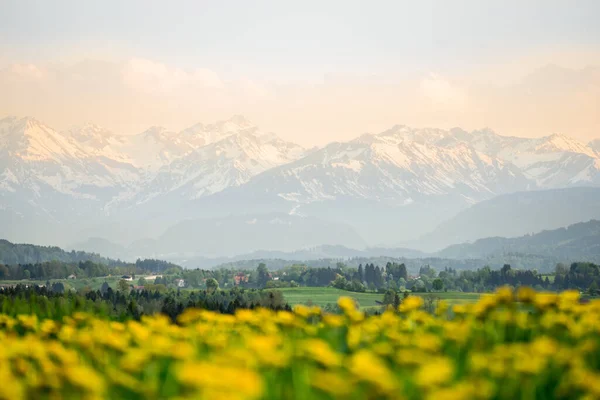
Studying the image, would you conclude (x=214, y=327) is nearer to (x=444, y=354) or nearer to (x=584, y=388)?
(x=444, y=354)

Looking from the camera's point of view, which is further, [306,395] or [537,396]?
[537,396]

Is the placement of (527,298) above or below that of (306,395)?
above

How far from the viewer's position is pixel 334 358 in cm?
1318

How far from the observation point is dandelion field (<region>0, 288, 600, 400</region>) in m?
11.8

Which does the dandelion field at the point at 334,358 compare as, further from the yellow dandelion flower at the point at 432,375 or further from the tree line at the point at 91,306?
the tree line at the point at 91,306

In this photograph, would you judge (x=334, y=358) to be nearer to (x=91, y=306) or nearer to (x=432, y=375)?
(x=432, y=375)

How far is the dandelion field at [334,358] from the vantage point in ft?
38.7

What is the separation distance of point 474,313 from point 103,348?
315 inches

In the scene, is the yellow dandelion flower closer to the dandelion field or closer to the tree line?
the dandelion field

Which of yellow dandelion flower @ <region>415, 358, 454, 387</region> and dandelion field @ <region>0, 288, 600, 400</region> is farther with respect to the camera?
dandelion field @ <region>0, 288, 600, 400</region>

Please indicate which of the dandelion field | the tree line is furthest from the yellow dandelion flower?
the tree line

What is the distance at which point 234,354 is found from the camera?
44.7 ft

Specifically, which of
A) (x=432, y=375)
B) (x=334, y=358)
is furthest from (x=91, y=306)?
(x=432, y=375)

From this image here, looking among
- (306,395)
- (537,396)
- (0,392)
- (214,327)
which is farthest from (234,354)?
(214,327)
